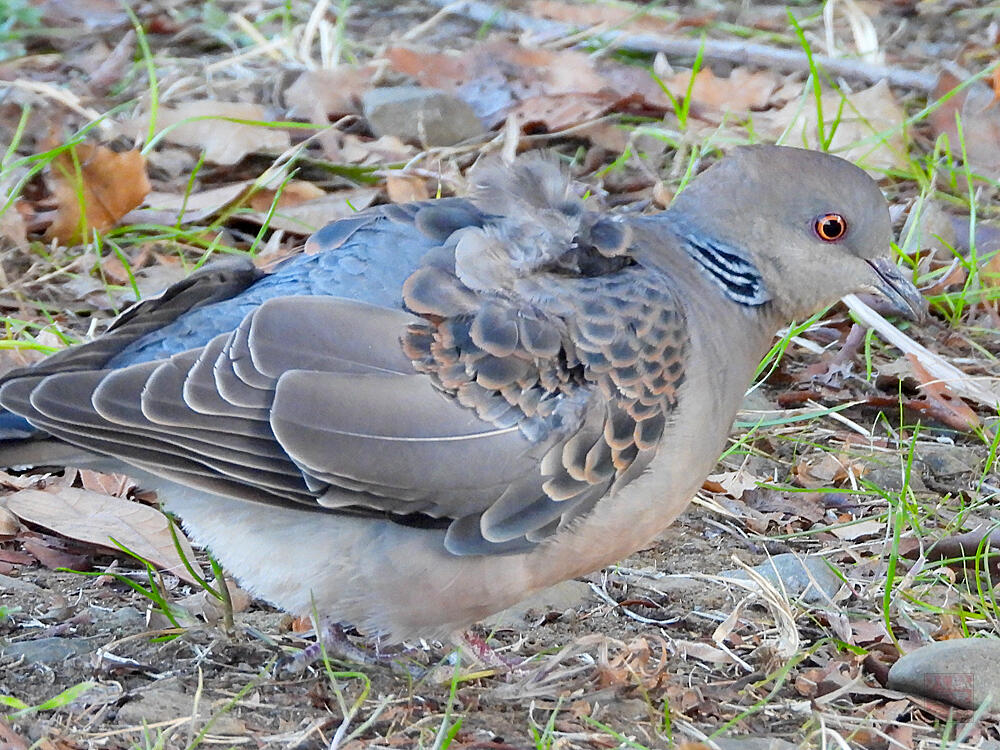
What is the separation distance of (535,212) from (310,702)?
1231 mm

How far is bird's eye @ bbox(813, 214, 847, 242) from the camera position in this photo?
379 centimetres

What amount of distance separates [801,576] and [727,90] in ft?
10.3

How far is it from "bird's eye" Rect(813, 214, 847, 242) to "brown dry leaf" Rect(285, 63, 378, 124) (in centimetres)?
281

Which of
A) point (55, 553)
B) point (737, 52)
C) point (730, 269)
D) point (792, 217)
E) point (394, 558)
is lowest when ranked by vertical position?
point (55, 553)

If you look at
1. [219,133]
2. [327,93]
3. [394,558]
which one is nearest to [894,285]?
[394,558]

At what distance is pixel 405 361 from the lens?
3.15 meters

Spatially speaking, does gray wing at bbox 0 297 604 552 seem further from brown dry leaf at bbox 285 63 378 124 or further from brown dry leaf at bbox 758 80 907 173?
brown dry leaf at bbox 285 63 378 124

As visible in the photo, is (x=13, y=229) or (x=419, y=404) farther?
(x=13, y=229)

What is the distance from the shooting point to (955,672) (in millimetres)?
3281

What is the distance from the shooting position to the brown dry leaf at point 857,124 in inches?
225

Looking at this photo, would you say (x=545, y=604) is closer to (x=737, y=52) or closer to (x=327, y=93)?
(x=327, y=93)

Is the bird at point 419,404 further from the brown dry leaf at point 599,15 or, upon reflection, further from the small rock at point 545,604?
the brown dry leaf at point 599,15

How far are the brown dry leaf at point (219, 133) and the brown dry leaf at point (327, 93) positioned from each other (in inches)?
11.5

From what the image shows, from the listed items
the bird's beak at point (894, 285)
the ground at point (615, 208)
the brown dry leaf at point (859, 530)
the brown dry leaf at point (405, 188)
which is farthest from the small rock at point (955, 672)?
the brown dry leaf at point (405, 188)
